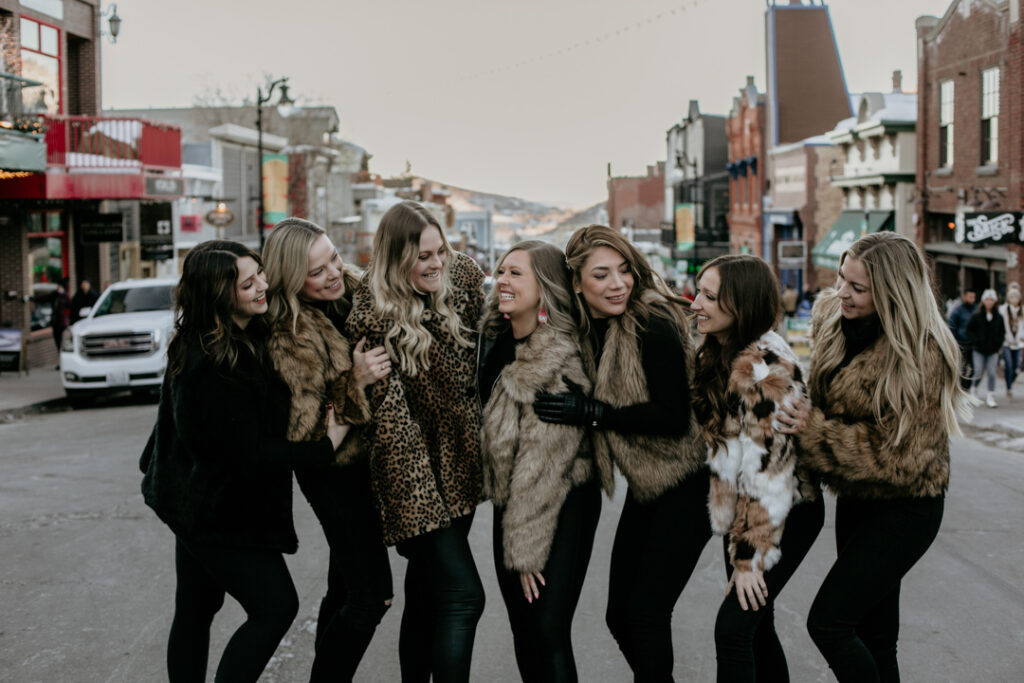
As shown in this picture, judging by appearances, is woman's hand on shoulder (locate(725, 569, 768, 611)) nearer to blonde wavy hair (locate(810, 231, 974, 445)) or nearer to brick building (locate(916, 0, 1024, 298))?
blonde wavy hair (locate(810, 231, 974, 445))

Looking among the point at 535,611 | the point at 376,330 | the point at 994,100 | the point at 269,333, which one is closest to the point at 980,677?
the point at 535,611

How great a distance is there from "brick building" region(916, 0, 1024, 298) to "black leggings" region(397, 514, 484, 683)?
19.9 metres

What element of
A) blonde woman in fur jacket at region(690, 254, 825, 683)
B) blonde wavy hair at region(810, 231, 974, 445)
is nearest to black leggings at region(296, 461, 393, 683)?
blonde woman in fur jacket at region(690, 254, 825, 683)

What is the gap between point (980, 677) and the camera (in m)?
5.15

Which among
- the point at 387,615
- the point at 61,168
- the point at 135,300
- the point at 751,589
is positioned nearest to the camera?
the point at 751,589

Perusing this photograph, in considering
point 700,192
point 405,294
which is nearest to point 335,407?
point 405,294

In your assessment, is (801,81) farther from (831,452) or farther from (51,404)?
(831,452)

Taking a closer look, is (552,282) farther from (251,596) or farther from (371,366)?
(251,596)

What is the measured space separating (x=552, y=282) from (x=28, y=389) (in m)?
18.2

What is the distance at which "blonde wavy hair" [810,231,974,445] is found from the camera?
154 inches

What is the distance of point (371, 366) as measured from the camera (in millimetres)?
4133

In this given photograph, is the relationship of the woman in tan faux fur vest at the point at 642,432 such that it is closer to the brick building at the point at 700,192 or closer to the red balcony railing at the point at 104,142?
the red balcony railing at the point at 104,142

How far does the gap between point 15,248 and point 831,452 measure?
24161mm

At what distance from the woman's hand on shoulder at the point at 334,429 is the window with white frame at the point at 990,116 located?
23903mm
